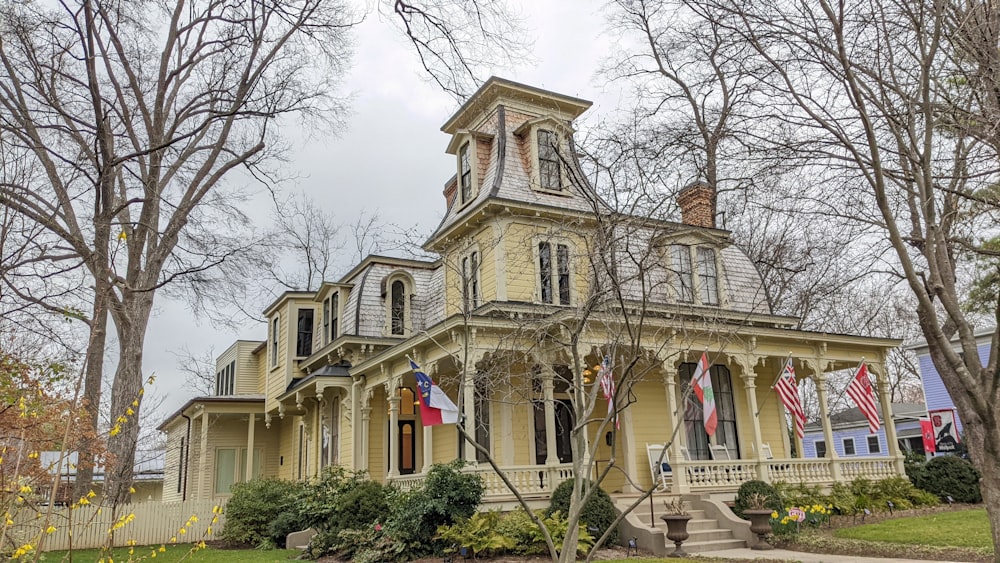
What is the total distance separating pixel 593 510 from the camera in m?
12.6

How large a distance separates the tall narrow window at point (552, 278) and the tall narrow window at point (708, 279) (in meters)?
3.99

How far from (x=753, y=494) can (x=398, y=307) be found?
10.6 metres

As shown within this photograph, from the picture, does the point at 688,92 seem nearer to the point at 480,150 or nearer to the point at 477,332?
the point at 477,332

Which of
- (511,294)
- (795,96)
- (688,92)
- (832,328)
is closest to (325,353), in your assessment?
(511,294)

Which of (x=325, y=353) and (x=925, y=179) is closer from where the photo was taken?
(x=925, y=179)

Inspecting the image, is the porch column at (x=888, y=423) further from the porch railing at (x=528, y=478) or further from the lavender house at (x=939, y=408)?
the lavender house at (x=939, y=408)

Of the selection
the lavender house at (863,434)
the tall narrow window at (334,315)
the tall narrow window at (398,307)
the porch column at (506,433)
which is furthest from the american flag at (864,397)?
the lavender house at (863,434)

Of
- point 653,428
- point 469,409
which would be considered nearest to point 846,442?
point 653,428

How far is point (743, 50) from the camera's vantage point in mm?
8336

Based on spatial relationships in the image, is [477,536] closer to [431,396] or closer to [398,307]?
[431,396]

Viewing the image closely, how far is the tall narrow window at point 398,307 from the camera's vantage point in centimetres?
2033

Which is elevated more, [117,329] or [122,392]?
[117,329]

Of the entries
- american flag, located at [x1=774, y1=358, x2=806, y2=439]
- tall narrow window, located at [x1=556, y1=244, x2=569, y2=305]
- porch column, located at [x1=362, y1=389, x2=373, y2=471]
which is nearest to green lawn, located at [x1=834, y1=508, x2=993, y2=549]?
american flag, located at [x1=774, y1=358, x2=806, y2=439]

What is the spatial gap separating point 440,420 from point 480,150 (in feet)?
30.0
